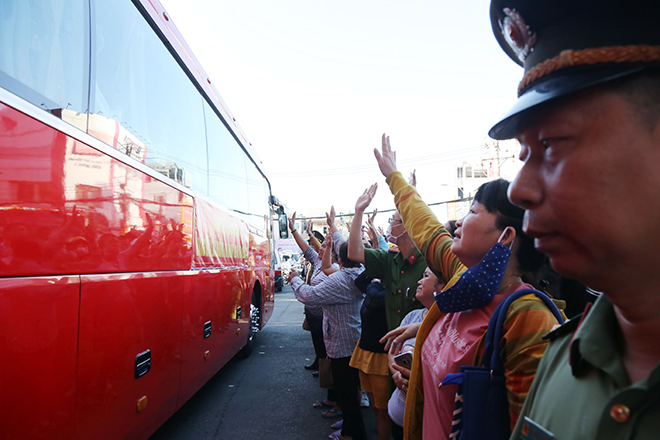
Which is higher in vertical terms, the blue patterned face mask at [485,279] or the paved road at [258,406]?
the blue patterned face mask at [485,279]

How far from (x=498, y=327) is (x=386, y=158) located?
1161mm

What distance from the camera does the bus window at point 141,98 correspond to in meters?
2.47

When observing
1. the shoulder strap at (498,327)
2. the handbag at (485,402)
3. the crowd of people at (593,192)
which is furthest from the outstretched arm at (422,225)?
the crowd of people at (593,192)

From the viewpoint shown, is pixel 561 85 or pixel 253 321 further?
pixel 253 321

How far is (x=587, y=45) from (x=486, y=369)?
0.96 meters

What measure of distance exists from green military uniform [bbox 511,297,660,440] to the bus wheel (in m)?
6.49

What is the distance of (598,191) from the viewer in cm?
62

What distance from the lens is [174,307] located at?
3.32 meters

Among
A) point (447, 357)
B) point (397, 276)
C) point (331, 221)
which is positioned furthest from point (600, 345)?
point (331, 221)

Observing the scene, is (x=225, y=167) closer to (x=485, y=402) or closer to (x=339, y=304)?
(x=339, y=304)

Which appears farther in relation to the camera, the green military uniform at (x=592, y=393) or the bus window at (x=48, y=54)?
the bus window at (x=48, y=54)

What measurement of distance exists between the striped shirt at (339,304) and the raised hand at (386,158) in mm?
1837

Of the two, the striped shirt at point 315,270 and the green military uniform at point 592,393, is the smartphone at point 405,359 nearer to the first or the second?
the green military uniform at point 592,393

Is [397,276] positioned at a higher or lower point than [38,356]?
higher
